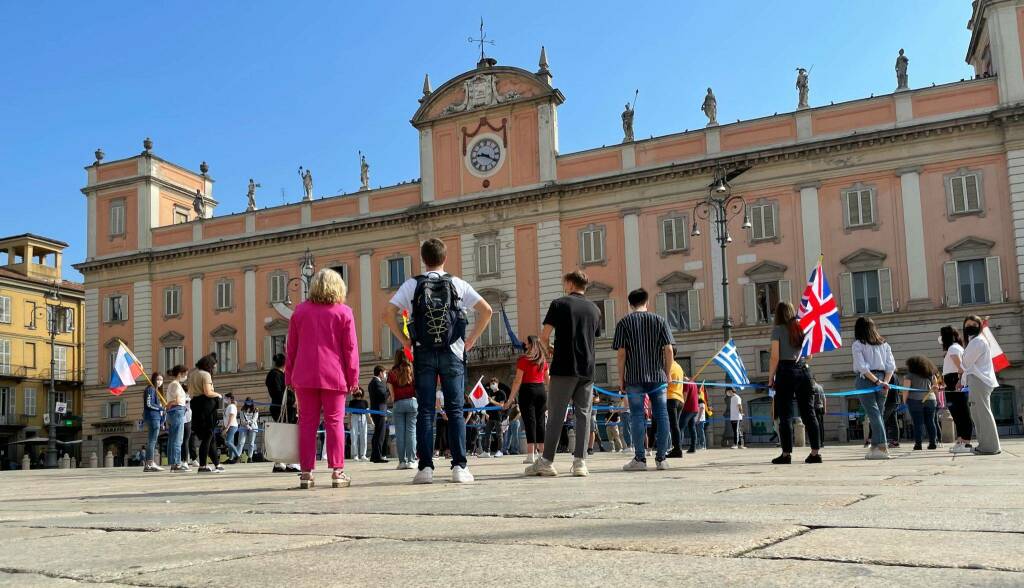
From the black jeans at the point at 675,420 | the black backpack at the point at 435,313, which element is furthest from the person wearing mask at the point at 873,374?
the black backpack at the point at 435,313

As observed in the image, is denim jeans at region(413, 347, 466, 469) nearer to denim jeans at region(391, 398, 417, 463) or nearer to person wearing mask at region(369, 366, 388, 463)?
denim jeans at region(391, 398, 417, 463)

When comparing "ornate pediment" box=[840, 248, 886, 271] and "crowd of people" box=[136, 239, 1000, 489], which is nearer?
"crowd of people" box=[136, 239, 1000, 489]

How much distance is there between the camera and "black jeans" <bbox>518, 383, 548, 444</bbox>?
12.4 meters

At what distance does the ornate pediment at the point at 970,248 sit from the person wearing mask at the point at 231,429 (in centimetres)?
2447

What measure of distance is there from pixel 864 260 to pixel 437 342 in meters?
30.1

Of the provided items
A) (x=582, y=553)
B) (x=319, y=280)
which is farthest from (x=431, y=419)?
(x=582, y=553)

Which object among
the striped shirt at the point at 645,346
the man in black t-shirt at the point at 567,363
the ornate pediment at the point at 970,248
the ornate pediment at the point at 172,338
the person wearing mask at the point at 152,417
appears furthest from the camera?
the ornate pediment at the point at 172,338

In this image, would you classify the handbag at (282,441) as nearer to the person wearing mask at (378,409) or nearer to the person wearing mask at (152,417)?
the person wearing mask at (378,409)

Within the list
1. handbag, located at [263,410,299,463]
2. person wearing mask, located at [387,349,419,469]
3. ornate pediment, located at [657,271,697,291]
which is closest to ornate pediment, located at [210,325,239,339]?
ornate pediment, located at [657,271,697,291]

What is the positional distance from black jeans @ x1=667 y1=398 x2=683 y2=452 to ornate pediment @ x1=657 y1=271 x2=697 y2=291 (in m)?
20.4

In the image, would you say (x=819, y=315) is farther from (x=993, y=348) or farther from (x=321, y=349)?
(x=321, y=349)

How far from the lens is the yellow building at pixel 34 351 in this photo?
60.0 m

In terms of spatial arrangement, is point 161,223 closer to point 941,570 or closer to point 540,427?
point 540,427

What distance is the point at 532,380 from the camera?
12391mm
